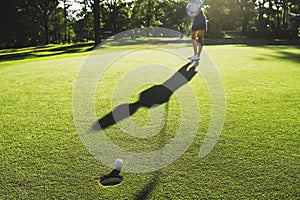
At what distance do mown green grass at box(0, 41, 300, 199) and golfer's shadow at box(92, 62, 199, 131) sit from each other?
149mm

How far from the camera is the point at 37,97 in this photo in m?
4.23

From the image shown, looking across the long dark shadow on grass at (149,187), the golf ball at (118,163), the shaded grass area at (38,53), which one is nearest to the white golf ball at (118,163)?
the golf ball at (118,163)

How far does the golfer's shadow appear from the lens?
312 centimetres

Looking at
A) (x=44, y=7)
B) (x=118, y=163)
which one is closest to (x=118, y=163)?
(x=118, y=163)

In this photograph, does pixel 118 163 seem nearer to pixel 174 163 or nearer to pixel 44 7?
pixel 174 163

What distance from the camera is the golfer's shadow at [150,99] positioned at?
3121mm

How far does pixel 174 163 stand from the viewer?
218 cm

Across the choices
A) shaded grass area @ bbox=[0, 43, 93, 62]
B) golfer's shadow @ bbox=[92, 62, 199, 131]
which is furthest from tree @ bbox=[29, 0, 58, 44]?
golfer's shadow @ bbox=[92, 62, 199, 131]

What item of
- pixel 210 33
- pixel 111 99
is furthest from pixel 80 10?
pixel 111 99

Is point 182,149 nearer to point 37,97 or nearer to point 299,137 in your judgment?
point 299,137

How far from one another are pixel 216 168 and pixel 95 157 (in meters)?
0.88

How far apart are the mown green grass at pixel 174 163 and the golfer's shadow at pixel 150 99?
5.9 inches

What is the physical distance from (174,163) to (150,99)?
173 centimetres

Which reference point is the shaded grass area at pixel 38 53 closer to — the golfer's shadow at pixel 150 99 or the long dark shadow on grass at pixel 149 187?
the golfer's shadow at pixel 150 99
